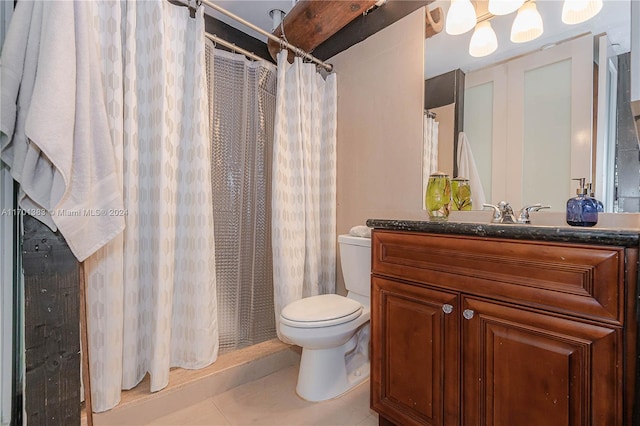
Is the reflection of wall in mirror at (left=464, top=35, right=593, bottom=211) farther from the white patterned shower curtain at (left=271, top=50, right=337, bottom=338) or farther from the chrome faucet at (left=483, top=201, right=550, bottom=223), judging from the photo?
the white patterned shower curtain at (left=271, top=50, right=337, bottom=338)

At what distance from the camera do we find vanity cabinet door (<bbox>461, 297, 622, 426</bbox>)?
0.74 m

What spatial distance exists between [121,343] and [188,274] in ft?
1.29

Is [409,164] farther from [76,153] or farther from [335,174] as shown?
[76,153]

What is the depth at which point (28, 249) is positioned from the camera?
0.95 metres

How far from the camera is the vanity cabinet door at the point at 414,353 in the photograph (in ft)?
3.34

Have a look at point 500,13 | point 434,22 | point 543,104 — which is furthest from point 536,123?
point 434,22

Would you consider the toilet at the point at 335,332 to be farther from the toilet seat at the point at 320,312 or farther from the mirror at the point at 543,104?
the mirror at the point at 543,104

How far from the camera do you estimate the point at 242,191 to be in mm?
1826

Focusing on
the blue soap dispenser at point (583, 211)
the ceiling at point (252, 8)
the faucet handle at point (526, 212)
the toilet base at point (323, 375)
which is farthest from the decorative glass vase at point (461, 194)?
the ceiling at point (252, 8)

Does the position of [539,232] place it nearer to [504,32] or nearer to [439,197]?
[439,197]

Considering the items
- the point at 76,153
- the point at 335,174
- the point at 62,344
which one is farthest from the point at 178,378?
the point at 335,174

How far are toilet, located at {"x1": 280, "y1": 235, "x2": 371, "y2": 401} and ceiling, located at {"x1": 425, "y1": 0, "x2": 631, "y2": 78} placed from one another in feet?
3.41

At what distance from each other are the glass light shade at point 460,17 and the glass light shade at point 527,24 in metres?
0.20

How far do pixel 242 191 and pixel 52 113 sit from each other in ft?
3.28
